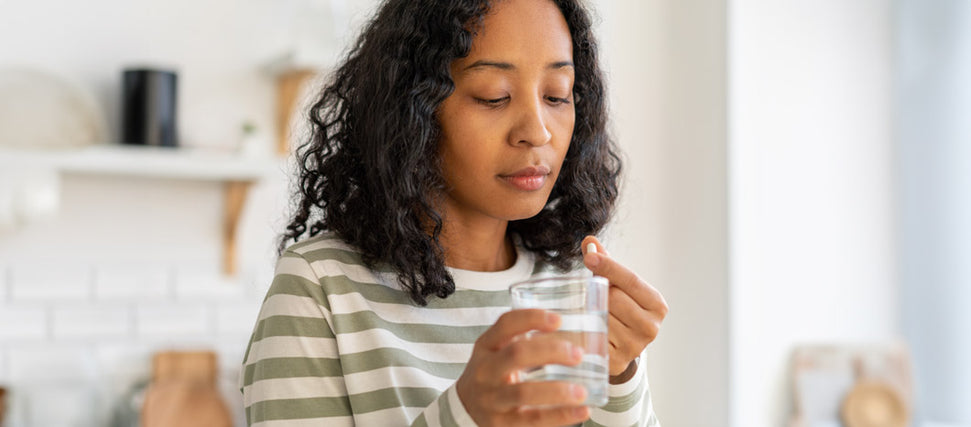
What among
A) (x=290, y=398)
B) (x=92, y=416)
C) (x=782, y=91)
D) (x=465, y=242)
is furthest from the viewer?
(x=782, y=91)

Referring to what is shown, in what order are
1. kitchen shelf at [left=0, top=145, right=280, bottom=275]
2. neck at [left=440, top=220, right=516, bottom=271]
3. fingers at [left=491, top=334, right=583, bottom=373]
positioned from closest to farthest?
fingers at [left=491, top=334, right=583, bottom=373]
neck at [left=440, top=220, right=516, bottom=271]
kitchen shelf at [left=0, top=145, right=280, bottom=275]

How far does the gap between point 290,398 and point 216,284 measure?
1.55 meters

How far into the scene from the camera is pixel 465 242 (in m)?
0.95

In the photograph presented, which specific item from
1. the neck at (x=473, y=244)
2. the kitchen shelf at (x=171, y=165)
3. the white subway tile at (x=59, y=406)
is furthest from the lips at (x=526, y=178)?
the white subway tile at (x=59, y=406)

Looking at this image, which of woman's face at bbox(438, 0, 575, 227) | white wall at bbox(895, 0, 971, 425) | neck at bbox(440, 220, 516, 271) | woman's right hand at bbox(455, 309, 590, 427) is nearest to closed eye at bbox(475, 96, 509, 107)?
woman's face at bbox(438, 0, 575, 227)

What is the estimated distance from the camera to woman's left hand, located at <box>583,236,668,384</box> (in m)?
0.77

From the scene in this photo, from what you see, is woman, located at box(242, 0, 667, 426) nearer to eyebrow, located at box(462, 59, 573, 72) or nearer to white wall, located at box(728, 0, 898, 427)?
eyebrow, located at box(462, 59, 573, 72)

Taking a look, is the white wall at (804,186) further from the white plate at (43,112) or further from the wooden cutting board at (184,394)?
the white plate at (43,112)

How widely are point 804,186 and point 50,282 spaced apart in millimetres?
1782

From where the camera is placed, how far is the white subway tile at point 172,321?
2.19 meters

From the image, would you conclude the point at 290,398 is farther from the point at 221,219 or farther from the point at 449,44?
the point at 221,219

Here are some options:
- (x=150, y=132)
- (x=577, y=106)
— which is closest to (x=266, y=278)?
(x=150, y=132)

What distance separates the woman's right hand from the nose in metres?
0.22

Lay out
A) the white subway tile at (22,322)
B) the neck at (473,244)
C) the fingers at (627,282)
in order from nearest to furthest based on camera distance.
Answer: the fingers at (627,282)
the neck at (473,244)
the white subway tile at (22,322)
